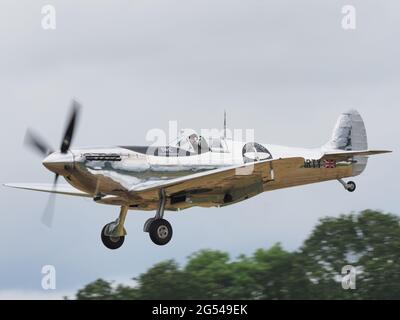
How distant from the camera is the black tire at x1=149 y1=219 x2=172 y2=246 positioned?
30141mm

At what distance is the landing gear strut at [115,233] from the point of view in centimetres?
3128

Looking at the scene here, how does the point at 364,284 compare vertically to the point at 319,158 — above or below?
below

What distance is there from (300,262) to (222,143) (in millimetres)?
6552

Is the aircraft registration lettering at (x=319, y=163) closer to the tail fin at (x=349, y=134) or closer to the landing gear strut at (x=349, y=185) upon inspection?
the landing gear strut at (x=349, y=185)

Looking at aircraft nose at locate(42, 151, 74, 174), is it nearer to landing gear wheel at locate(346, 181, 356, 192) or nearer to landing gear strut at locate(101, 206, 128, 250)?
landing gear strut at locate(101, 206, 128, 250)

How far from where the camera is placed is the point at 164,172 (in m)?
30.6

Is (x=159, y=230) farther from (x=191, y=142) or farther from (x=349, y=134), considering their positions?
(x=349, y=134)

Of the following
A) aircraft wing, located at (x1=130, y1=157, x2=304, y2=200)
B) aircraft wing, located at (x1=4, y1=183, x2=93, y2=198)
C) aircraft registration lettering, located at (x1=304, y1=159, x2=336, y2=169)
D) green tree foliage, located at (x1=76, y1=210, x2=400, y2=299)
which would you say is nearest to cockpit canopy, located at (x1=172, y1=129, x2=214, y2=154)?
aircraft wing, located at (x1=130, y1=157, x2=304, y2=200)

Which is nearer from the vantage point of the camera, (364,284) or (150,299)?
(150,299)

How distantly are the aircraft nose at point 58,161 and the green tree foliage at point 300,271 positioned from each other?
490cm
